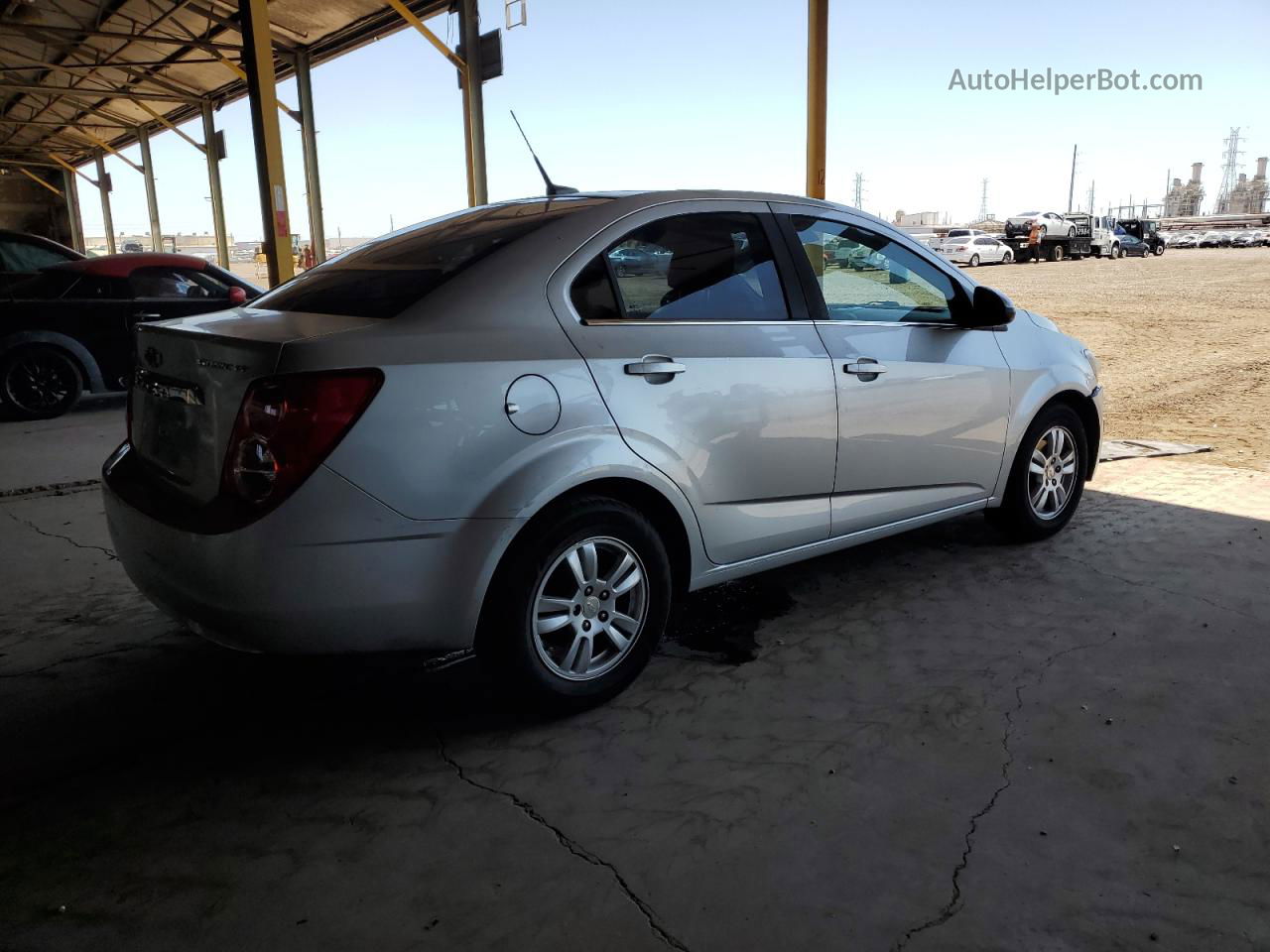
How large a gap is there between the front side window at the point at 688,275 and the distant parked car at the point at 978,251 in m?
29.5

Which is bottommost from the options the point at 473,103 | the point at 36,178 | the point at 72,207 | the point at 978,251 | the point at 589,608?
the point at 589,608

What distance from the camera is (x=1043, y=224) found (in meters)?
32.9

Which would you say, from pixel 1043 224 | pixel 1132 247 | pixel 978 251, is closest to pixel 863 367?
pixel 978 251

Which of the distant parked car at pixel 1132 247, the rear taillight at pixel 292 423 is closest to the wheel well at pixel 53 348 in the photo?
the rear taillight at pixel 292 423

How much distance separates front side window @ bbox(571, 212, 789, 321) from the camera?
281 centimetres

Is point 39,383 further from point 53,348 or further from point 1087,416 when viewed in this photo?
point 1087,416

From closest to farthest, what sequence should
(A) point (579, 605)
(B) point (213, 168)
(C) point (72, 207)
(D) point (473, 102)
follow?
(A) point (579, 605) → (D) point (473, 102) → (B) point (213, 168) → (C) point (72, 207)

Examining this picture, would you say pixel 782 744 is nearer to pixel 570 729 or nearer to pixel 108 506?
A: pixel 570 729

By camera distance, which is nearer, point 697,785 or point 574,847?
point 574,847

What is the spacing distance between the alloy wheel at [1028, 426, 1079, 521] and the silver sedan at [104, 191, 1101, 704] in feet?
2.19

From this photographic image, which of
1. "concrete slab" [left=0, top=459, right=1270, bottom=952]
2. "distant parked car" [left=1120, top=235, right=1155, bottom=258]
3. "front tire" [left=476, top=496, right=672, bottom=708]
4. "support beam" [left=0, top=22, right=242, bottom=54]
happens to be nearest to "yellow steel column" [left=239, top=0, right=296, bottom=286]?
"support beam" [left=0, top=22, right=242, bottom=54]

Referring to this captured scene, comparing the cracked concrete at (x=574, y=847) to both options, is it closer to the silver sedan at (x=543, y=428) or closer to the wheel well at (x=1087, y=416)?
the silver sedan at (x=543, y=428)

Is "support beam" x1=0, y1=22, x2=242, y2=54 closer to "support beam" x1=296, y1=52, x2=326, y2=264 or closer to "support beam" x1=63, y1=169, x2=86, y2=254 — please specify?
"support beam" x1=296, y1=52, x2=326, y2=264

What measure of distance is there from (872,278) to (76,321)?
6.94 metres
